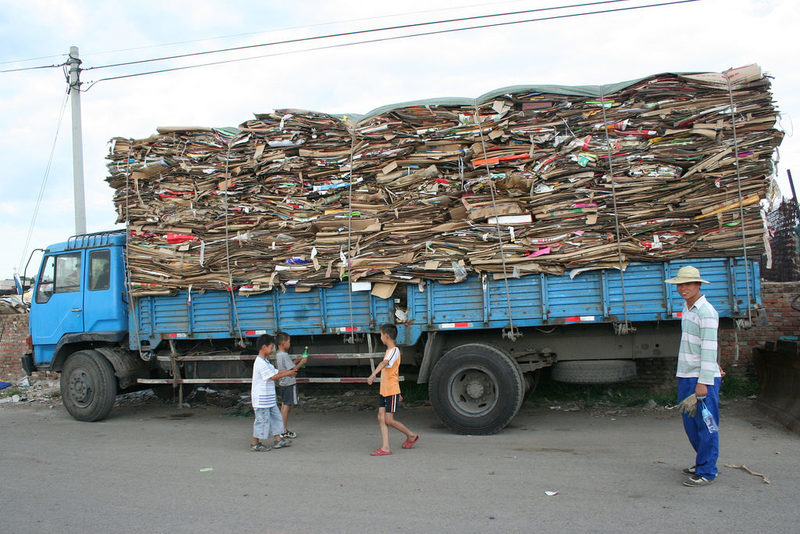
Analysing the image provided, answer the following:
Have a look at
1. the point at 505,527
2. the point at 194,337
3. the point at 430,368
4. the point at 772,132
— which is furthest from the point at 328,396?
the point at 772,132

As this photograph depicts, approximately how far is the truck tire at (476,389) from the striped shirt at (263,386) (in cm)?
179

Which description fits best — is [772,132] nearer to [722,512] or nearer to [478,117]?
[478,117]

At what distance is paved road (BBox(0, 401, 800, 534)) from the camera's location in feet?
13.0

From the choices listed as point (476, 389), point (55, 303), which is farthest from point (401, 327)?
point (55, 303)

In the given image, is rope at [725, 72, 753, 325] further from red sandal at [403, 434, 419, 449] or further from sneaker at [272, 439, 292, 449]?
sneaker at [272, 439, 292, 449]

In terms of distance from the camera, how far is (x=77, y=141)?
12156 millimetres

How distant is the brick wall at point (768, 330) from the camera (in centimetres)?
806

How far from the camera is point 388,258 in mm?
6930

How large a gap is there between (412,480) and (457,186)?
348cm

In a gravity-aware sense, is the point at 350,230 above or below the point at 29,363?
above

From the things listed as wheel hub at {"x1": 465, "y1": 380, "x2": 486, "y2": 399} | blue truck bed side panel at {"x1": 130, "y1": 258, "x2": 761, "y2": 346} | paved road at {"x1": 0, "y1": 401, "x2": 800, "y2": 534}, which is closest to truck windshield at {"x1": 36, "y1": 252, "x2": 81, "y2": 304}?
blue truck bed side panel at {"x1": 130, "y1": 258, "x2": 761, "y2": 346}

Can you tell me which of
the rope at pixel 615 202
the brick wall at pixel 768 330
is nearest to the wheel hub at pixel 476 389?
the rope at pixel 615 202

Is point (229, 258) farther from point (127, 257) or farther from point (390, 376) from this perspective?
point (390, 376)

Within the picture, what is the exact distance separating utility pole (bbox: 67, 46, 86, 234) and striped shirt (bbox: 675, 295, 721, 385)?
1132 cm
